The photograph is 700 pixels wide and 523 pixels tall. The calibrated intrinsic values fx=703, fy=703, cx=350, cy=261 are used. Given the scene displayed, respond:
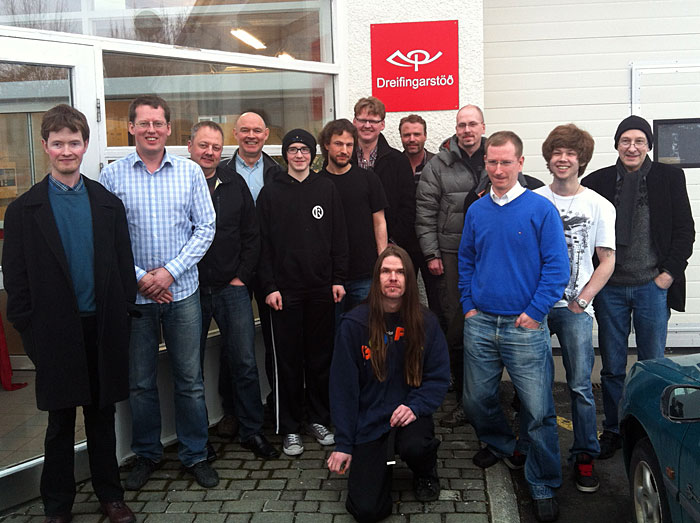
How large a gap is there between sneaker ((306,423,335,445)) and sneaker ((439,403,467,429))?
812 millimetres

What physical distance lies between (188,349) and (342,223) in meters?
1.23

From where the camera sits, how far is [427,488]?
148 inches

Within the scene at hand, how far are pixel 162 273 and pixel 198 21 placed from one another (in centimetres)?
215

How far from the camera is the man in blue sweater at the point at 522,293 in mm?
3588

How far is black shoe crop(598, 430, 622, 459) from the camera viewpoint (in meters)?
4.30

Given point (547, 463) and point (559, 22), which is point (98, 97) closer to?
point (547, 463)

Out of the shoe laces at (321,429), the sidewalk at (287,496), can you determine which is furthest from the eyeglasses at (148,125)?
the shoe laces at (321,429)

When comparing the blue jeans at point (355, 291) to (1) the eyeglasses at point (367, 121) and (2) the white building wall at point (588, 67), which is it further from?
(2) the white building wall at point (588, 67)

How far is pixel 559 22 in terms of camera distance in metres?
6.32

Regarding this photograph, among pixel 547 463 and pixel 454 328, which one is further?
pixel 454 328

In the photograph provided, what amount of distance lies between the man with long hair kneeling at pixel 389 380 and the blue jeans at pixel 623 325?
1.13 meters

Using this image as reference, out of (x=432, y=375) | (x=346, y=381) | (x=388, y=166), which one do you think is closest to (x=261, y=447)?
(x=346, y=381)

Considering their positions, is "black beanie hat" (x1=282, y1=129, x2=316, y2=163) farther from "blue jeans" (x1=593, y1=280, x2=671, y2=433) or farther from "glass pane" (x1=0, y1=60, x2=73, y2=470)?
"blue jeans" (x1=593, y1=280, x2=671, y2=433)

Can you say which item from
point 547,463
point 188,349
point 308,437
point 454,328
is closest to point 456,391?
point 454,328
